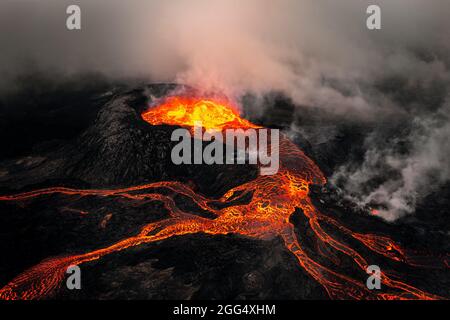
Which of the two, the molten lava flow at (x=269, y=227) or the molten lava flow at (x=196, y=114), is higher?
the molten lava flow at (x=196, y=114)

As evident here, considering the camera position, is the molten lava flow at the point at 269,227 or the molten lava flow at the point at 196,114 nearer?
the molten lava flow at the point at 269,227

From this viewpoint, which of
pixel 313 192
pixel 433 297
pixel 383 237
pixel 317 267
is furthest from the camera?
pixel 313 192

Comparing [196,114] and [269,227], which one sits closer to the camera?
[269,227]

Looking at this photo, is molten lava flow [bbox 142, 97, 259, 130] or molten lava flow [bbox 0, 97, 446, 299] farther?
molten lava flow [bbox 142, 97, 259, 130]

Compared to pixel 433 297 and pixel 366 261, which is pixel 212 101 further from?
pixel 433 297

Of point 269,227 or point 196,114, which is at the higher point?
point 196,114

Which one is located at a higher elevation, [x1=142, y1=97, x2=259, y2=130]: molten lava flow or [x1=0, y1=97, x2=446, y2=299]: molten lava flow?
[x1=142, y1=97, x2=259, y2=130]: molten lava flow
